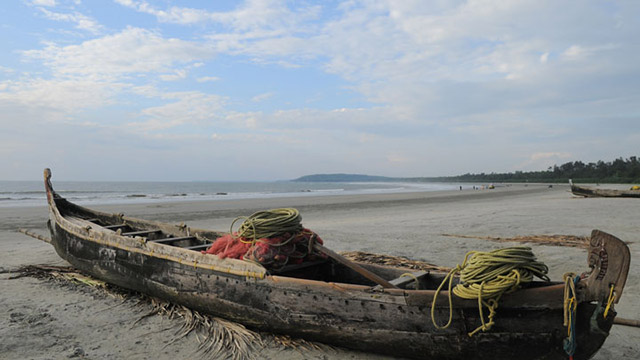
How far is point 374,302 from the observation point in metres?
3.26

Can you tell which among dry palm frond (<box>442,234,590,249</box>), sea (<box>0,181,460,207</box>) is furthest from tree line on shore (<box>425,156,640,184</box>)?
dry palm frond (<box>442,234,590,249</box>)

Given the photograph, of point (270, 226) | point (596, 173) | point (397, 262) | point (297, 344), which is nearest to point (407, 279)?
point (297, 344)

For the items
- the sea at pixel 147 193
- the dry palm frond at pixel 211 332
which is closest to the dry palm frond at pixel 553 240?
the dry palm frond at pixel 211 332

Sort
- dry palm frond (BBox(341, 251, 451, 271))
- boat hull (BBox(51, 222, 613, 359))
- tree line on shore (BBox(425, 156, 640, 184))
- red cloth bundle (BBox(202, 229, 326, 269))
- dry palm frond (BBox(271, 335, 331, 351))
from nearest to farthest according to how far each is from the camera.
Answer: boat hull (BBox(51, 222, 613, 359)) < dry palm frond (BBox(271, 335, 331, 351)) < red cloth bundle (BBox(202, 229, 326, 269)) < dry palm frond (BBox(341, 251, 451, 271)) < tree line on shore (BBox(425, 156, 640, 184))

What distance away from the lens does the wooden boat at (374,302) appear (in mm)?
2697

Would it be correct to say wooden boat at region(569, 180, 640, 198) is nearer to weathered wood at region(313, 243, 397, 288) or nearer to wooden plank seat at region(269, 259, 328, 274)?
wooden plank seat at region(269, 259, 328, 274)

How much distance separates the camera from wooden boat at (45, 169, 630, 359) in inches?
106

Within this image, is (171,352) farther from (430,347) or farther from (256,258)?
(430,347)

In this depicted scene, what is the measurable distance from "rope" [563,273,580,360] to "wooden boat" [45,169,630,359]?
0.05m

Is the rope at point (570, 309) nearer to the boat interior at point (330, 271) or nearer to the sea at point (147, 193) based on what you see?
the boat interior at point (330, 271)

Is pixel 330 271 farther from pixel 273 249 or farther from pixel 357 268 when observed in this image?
pixel 357 268

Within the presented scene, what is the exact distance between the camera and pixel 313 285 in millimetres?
3543

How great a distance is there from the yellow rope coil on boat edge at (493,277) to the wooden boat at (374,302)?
62 mm

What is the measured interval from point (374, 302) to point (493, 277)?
38.3 inches
